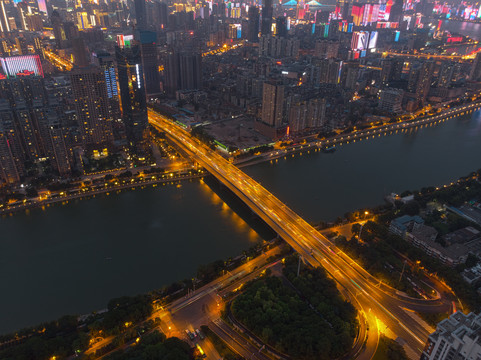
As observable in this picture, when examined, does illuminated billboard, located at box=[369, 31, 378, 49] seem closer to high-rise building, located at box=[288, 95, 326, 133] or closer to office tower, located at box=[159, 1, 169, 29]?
high-rise building, located at box=[288, 95, 326, 133]

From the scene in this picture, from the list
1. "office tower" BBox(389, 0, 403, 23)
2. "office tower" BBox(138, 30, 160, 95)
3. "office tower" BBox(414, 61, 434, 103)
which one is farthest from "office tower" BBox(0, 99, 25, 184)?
"office tower" BBox(389, 0, 403, 23)

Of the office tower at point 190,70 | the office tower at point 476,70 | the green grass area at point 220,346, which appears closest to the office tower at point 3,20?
the office tower at point 190,70

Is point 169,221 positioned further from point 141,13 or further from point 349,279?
point 141,13

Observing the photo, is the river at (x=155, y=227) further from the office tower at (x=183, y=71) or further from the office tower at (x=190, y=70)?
the office tower at (x=183, y=71)

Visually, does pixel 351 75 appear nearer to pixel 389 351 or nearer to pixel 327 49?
pixel 327 49

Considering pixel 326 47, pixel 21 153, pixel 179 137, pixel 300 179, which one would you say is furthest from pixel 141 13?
pixel 300 179

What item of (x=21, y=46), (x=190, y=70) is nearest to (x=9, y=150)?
(x=190, y=70)

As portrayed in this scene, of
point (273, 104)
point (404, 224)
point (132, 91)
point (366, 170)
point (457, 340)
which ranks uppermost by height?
point (132, 91)

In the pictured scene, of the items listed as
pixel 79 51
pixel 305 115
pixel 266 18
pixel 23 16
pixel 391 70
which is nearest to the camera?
pixel 305 115
